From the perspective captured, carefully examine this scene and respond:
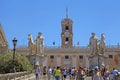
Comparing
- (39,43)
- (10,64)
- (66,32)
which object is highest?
(66,32)

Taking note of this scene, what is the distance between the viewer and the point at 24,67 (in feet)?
114

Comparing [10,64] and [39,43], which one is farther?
[39,43]

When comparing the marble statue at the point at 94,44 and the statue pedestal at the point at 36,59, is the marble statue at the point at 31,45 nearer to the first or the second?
the statue pedestal at the point at 36,59

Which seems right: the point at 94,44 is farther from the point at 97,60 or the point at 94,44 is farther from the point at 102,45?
the point at 97,60

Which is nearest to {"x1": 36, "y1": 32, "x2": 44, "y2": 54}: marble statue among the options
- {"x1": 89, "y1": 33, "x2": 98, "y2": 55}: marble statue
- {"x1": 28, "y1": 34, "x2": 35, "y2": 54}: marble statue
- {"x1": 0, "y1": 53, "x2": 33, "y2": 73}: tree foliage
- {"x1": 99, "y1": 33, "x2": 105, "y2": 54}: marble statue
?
{"x1": 28, "y1": 34, "x2": 35, "y2": 54}: marble statue

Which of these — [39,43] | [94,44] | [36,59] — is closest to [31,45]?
[39,43]

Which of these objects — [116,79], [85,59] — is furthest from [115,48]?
[116,79]

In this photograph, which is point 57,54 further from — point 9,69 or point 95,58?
point 9,69

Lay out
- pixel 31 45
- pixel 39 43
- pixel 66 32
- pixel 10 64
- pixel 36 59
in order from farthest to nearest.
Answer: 1. pixel 66 32
2. pixel 39 43
3. pixel 31 45
4. pixel 36 59
5. pixel 10 64

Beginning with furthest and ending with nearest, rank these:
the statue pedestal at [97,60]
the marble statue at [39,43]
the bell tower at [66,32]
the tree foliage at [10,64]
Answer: the bell tower at [66,32], the marble statue at [39,43], the statue pedestal at [97,60], the tree foliage at [10,64]

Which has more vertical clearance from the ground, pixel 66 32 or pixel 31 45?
pixel 66 32

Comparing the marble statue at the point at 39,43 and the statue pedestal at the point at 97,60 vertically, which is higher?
the marble statue at the point at 39,43

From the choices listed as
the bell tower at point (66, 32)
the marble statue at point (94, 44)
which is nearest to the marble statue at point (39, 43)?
the marble statue at point (94, 44)

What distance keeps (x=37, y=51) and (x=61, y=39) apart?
42167 mm
